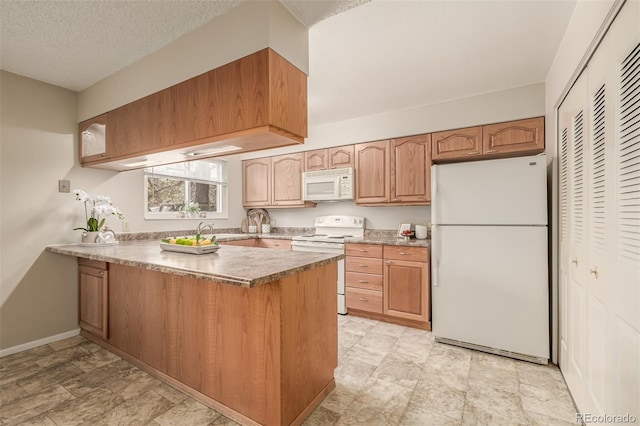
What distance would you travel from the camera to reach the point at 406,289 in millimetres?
3170

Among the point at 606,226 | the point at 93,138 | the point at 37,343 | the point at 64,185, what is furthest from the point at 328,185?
the point at 37,343

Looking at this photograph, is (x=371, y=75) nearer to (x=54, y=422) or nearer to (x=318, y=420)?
(x=318, y=420)

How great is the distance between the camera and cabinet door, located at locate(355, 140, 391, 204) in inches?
144

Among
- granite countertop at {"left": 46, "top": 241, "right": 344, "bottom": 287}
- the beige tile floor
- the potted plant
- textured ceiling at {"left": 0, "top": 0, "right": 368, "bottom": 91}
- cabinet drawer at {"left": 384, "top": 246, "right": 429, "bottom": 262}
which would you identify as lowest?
the beige tile floor

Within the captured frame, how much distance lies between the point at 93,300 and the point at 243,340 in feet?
6.53

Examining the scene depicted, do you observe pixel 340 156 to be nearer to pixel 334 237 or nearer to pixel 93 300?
pixel 334 237

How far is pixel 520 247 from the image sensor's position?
243cm

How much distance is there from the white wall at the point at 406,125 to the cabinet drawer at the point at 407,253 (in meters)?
0.71

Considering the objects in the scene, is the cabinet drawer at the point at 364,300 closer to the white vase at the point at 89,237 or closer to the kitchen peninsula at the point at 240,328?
the kitchen peninsula at the point at 240,328

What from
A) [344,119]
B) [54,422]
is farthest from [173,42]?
[54,422]

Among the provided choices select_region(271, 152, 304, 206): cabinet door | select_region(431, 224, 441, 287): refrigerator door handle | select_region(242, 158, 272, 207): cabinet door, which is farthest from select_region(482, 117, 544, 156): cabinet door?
select_region(242, 158, 272, 207): cabinet door

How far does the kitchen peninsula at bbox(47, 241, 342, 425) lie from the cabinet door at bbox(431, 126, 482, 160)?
2081 mm

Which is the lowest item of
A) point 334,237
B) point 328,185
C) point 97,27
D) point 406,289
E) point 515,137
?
point 406,289

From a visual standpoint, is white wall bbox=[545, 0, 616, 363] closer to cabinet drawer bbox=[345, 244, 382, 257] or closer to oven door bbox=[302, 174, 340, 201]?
cabinet drawer bbox=[345, 244, 382, 257]
